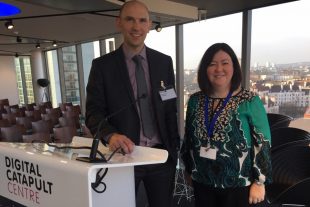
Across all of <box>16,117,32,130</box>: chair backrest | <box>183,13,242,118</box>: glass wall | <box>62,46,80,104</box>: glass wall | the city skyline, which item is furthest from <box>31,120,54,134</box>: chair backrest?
<box>62,46,80,104</box>: glass wall

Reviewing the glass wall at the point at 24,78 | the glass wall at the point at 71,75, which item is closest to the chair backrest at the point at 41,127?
the glass wall at the point at 71,75

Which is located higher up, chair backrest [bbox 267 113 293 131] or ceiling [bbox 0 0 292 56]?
ceiling [bbox 0 0 292 56]

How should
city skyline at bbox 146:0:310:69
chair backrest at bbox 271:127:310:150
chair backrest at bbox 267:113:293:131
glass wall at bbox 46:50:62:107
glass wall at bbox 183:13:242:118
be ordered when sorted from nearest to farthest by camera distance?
chair backrest at bbox 271:127:310:150
chair backrest at bbox 267:113:293:131
city skyline at bbox 146:0:310:69
glass wall at bbox 183:13:242:118
glass wall at bbox 46:50:62:107

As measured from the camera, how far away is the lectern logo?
937mm

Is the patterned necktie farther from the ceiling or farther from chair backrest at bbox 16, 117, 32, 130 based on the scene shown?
chair backrest at bbox 16, 117, 32, 130

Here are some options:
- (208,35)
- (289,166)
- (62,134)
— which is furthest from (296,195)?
(208,35)

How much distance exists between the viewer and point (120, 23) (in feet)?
4.39

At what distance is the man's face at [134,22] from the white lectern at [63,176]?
57 centimetres

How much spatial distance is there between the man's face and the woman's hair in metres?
0.37

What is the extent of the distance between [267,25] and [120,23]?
13.2 ft

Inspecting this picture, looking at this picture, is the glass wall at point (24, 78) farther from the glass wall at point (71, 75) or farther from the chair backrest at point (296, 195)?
the chair backrest at point (296, 195)

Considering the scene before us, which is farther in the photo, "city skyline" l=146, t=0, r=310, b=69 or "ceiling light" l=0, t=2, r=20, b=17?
"city skyline" l=146, t=0, r=310, b=69

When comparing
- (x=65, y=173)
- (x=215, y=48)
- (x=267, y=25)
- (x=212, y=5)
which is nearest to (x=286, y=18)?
(x=267, y=25)

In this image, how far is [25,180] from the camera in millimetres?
989
